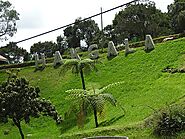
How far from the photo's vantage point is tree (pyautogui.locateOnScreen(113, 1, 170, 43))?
53625 millimetres

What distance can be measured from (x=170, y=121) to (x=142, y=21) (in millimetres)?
42209

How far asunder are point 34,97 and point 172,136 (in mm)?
10280

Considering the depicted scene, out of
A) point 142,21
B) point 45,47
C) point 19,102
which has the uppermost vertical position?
point 142,21

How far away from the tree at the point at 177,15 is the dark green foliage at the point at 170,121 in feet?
106

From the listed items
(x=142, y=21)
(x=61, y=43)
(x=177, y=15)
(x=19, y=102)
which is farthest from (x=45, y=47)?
(x=19, y=102)

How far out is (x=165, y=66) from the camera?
24.4 meters

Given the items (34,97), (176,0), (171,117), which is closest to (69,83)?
(34,97)

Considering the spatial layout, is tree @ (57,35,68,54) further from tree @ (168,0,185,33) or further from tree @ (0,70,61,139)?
tree @ (0,70,61,139)

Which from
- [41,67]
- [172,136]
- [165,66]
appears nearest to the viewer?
[172,136]

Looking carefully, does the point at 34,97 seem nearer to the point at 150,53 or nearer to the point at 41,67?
the point at 150,53

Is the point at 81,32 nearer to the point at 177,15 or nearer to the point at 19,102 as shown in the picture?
the point at 177,15

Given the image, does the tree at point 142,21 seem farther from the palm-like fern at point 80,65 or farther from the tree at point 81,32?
the palm-like fern at point 80,65

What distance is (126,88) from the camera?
77.2 feet

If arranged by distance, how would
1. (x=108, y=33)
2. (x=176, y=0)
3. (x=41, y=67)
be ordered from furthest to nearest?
(x=108, y=33)
(x=176, y=0)
(x=41, y=67)
